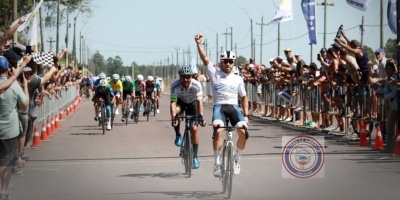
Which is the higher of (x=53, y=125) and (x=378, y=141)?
(x=378, y=141)

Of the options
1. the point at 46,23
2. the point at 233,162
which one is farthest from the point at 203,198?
the point at 46,23

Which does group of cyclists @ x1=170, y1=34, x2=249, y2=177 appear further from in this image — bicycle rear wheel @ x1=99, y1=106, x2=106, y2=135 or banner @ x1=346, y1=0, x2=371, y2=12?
bicycle rear wheel @ x1=99, y1=106, x2=106, y2=135

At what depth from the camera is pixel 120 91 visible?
32.5 meters

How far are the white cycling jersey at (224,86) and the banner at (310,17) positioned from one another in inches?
832

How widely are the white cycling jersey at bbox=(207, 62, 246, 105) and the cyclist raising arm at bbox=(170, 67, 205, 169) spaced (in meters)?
1.71

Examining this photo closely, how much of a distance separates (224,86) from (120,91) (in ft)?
57.6

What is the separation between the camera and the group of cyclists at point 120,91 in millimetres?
31141

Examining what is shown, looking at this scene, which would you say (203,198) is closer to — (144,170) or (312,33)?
(144,170)

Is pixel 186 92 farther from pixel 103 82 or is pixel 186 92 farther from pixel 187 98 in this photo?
pixel 103 82

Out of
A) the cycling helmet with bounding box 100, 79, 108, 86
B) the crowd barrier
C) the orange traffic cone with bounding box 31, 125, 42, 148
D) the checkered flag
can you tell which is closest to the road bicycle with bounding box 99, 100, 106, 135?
the cycling helmet with bounding box 100, 79, 108, 86

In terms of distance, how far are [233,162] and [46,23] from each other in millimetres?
65073

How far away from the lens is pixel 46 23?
77375mm

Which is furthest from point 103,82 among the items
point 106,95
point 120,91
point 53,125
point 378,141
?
point 378,141

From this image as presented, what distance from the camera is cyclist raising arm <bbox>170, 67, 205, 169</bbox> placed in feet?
55.7
